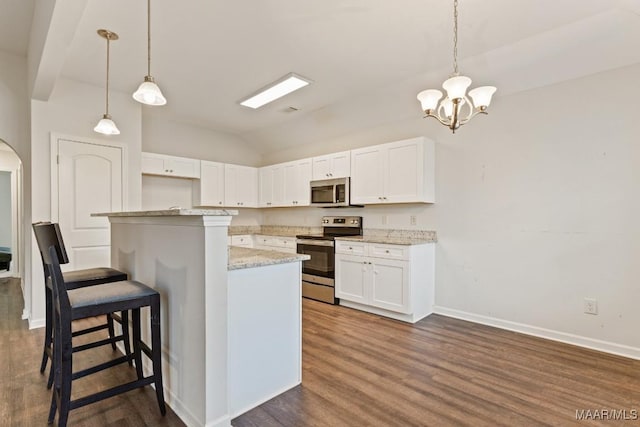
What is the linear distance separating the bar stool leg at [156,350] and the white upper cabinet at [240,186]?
387 centimetres

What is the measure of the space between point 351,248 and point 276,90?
2.20m

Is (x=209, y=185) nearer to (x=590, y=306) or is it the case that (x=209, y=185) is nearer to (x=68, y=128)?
(x=68, y=128)

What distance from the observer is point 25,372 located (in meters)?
2.34

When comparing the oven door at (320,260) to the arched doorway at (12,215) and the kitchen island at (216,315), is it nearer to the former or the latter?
the kitchen island at (216,315)

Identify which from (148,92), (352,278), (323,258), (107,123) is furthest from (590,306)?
(107,123)

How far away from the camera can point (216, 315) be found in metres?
1.65

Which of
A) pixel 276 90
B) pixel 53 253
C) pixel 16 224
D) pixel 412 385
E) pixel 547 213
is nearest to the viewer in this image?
pixel 53 253

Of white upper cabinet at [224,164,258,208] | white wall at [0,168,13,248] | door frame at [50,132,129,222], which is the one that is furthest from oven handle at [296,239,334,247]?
white wall at [0,168,13,248]

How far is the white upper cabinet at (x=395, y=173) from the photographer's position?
12.2 ft

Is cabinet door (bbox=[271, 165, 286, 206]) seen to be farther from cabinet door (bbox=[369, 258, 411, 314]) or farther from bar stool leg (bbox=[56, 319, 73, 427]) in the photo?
bar stool leg (bbox=[56, 319, 73, 427])

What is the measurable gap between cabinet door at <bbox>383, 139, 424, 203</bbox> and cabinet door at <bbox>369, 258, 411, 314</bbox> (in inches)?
32.4

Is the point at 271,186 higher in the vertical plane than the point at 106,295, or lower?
higher

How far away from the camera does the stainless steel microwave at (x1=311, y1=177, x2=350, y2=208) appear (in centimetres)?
449

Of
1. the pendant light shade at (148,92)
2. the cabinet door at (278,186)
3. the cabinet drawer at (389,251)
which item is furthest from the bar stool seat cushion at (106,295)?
the cabinet door at (278,186)
